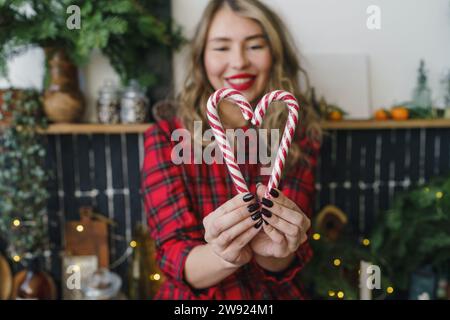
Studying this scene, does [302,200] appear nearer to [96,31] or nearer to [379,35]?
[379,35]

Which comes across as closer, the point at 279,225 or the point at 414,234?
the point at 279,225

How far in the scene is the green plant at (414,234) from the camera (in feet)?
3.80

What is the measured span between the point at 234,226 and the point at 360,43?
0.74 meters

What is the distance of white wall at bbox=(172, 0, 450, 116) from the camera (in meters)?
0.86

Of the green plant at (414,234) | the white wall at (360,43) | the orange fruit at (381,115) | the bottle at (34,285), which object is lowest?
the bottle at (34,285)

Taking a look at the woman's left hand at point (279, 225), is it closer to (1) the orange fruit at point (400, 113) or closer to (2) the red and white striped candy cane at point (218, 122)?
(2) the red and white striped candy cane at point (218, 122)

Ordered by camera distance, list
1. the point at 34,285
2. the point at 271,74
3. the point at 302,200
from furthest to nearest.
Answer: the point at 34,285
the point at 302,200
the point at 271,74

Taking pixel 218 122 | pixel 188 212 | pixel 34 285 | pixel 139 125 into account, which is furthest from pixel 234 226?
pixel 34 285

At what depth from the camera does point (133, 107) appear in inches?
46.3

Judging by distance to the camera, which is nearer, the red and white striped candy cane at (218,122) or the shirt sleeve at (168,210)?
the red and white striped candy cane at (218,122)

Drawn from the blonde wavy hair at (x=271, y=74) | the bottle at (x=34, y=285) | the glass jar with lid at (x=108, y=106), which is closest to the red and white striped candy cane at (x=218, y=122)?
the blonde wavy hair at (x=271, y=74)

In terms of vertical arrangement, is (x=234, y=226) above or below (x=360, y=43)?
below

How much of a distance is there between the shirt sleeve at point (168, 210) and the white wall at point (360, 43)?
320mm

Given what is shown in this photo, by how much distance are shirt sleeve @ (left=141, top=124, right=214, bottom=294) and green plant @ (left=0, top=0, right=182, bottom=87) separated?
280 mm
